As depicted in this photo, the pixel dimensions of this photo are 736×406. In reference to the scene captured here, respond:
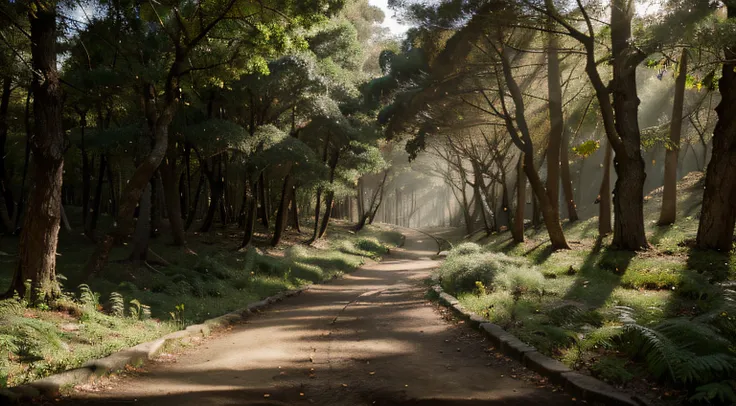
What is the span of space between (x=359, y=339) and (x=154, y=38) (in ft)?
33.3

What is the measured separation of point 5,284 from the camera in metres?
11.0

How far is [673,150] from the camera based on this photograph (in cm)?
1562

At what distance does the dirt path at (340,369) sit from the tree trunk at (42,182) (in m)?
2.86

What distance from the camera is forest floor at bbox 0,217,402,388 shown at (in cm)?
564

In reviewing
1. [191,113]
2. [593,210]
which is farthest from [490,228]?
[191,113]

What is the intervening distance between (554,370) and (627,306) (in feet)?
8.69

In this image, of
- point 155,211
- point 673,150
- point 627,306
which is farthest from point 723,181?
point 155,211

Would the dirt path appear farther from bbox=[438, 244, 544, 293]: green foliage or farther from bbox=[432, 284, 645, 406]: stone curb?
bbox=[438, 244, 544, 293]: green foliage

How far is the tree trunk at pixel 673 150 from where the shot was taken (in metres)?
15.1

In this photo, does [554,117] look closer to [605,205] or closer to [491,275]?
[605,205]

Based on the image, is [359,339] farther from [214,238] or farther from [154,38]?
[214,238]

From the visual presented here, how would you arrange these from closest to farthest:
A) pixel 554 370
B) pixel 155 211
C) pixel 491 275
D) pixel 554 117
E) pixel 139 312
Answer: pixel 554 370 → pixel 139 312 → pixel 491 275 → pixel 554 117 → pixel 155 211

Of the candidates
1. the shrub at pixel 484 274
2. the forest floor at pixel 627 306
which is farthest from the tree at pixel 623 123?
the shrub at pixel 484 274

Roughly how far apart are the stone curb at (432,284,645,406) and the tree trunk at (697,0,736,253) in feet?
23.8
